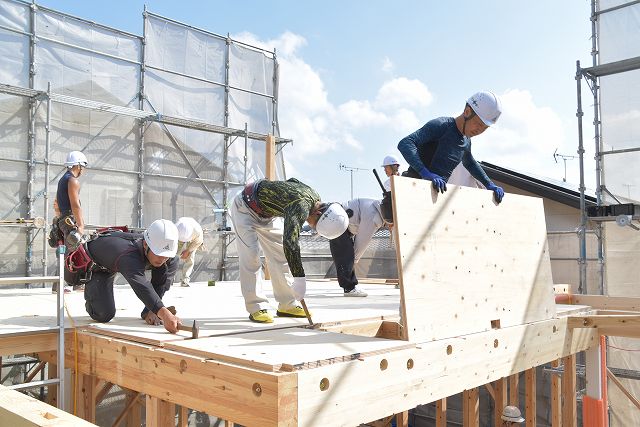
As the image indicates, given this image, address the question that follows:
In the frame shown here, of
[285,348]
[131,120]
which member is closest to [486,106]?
[285,348]

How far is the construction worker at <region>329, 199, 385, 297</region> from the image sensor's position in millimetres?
6848

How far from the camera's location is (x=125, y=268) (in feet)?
12.4

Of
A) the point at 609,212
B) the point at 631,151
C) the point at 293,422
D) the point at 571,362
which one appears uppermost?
the point at 631,151

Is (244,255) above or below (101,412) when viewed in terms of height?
above

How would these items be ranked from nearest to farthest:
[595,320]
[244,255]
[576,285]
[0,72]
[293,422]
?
[293,422] → [244,255] → [595,320] → [0,72] → [576,285]

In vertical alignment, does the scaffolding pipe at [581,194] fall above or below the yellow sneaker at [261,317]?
above

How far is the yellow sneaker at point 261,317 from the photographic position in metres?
4.06

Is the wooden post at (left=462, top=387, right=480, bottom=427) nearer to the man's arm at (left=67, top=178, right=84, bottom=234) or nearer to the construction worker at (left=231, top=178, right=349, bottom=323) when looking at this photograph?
the construction worker at (left=231, top=178, right=349, bottom=323)

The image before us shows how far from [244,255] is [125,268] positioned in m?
0.91

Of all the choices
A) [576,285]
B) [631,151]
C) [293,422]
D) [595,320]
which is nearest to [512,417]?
[595,320]

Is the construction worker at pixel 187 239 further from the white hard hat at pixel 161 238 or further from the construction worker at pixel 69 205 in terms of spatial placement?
the white hard hat at pixel 161 238

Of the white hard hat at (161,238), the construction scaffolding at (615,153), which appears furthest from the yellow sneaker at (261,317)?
the construction scaffolding at (615,153)

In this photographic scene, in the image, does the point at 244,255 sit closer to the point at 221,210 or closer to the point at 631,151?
the point at 631,151

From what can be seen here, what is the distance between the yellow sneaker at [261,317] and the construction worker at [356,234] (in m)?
2.74
